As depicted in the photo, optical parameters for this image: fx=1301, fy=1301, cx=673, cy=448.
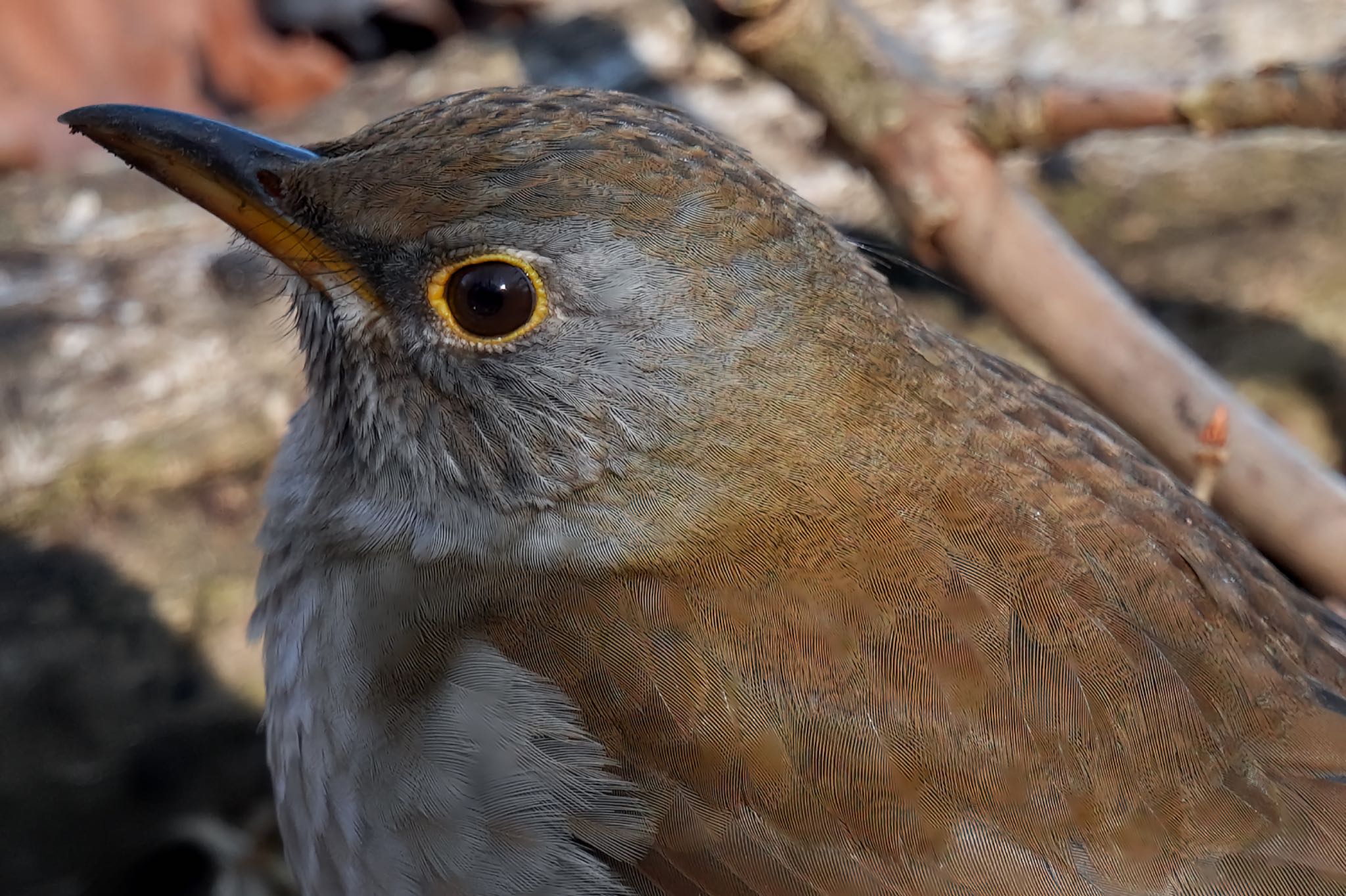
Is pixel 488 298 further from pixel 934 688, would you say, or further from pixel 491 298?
pixel 934 688

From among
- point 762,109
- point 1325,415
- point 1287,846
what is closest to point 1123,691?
point 1287,846

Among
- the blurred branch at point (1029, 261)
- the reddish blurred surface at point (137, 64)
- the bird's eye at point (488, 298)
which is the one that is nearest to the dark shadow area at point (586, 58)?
the blurred branch at point (1029, 261)

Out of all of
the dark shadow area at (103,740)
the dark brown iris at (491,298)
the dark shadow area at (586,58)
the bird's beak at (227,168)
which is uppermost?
the dark shadow area at (586,58)

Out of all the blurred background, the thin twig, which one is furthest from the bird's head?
the thin twig

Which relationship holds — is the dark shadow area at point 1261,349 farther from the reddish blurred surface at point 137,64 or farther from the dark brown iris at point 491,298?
the reddish blurred surface at point 137,64

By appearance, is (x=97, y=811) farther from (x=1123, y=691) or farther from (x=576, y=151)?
(x=1123, y=691)

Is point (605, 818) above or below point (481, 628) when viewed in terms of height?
below
